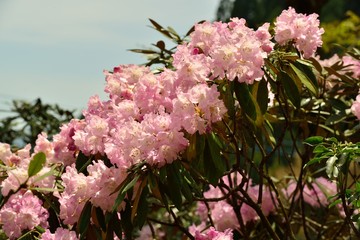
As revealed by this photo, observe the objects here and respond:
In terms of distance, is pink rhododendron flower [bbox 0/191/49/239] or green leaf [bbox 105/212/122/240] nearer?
green leaf [bbox 105/212/122/240]

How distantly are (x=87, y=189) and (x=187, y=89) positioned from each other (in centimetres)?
40

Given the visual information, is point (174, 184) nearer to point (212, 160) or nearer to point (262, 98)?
point (212, 160)

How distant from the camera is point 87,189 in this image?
7.25 feet

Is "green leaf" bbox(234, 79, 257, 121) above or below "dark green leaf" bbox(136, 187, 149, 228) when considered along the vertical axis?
above

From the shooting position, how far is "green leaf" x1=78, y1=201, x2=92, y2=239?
7.01 feet

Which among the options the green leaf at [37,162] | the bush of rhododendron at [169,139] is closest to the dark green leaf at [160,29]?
the bush of rhododendron at [169,139]

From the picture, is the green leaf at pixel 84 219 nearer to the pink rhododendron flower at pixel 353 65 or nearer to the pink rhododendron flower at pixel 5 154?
the pink rhododendron flower at pixel 5 154

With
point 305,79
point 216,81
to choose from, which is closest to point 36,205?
point 216,81

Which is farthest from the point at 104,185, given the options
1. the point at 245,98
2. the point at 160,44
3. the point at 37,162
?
the point at 160,44

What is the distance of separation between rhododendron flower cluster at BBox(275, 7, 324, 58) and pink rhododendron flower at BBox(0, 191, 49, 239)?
0.90 meters

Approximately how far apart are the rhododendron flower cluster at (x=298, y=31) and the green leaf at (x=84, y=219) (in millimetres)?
788

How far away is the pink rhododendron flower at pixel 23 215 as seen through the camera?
2.36 m

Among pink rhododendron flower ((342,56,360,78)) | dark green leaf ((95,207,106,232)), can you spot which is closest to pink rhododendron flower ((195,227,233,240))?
dark green leaf ((95,207,106,232))

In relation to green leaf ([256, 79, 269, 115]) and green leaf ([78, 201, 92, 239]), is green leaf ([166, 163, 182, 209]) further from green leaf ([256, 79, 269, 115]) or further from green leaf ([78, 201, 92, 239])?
green leaf ([256, 79, 269, 115])
